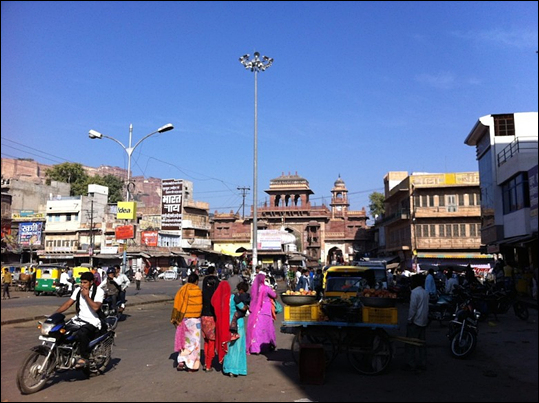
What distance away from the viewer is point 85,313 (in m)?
6.58

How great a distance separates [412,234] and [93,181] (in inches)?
2256

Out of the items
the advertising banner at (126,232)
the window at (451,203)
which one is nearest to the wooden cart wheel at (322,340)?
the advertising banner at (126,232)

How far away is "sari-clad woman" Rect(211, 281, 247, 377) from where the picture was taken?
7039 millimetres

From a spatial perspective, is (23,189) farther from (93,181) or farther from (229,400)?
(229,400)

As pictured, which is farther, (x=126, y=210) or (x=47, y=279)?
(x=47, y=279)

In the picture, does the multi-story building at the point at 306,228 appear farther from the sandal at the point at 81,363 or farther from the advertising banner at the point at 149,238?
the sandal at the point at 81,363

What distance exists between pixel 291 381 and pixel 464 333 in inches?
146

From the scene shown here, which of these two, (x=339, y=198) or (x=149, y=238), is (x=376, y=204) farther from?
(x=149, y=238)

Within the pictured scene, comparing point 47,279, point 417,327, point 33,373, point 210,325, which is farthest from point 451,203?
point 33,373

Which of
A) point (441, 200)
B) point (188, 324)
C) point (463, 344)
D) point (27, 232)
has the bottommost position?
point (463, 344)


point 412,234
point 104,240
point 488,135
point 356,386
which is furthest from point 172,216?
point 356,386

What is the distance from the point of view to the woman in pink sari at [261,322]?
9.21 meters

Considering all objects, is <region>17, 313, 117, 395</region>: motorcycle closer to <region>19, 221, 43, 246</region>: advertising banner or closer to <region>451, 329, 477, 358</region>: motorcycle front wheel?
<region>451, 329, 477, 358</region>: motorcycle front wheel

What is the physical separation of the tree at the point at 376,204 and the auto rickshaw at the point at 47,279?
194 feet
